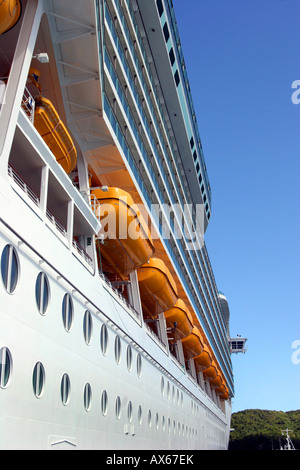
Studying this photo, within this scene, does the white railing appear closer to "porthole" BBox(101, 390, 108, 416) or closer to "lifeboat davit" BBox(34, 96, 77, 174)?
"lifeboat davit" BBox(34, 96, 77, 174)

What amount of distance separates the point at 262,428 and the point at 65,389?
9602 cm

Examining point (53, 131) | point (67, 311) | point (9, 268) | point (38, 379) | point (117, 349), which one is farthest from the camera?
point (117, 349)

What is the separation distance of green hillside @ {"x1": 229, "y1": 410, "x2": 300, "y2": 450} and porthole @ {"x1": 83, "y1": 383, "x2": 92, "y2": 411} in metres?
81.2

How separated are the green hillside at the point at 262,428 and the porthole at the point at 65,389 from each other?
271 ft

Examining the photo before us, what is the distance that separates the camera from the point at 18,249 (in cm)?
776

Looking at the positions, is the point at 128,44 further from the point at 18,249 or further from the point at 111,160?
the point at 18,249

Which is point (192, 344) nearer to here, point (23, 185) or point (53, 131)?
point (53, 131)

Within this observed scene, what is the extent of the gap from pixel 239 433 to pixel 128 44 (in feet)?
302

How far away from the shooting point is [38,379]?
7.91m

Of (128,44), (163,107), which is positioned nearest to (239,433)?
(163,107)

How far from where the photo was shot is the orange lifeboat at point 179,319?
2278 centimetres

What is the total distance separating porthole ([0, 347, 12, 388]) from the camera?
6.85 metres

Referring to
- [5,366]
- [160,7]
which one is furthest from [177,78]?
[5,366]

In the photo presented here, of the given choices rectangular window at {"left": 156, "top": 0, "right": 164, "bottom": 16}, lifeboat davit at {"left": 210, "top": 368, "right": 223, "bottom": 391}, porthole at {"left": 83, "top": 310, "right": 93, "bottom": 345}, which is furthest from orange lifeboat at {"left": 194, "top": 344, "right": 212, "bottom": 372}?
porthole at {"left": 83, "top": 310, "right": 93, "bottom": 345}
